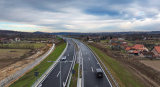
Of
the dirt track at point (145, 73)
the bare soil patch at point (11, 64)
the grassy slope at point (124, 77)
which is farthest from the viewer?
the bare soil patch at point (11, 64)

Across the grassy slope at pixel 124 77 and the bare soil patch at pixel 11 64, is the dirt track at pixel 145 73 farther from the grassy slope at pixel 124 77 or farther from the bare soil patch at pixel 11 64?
the bare soil patch at pixel 11 64

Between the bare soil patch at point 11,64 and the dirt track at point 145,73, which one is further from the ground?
the bare soil patch at point 11,64

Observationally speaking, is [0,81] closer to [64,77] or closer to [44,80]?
[44,80]

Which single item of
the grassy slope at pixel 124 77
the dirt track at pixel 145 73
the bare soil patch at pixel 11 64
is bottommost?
the dirt track at pixel 145 73

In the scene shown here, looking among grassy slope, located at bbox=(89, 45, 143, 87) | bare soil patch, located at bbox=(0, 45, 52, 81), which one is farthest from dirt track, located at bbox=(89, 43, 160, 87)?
bare soil patch, located at bbox=(0, 45, 52, 81)

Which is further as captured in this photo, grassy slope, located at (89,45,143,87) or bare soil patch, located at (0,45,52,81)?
bare soil patch, located at (0,45,52,81)

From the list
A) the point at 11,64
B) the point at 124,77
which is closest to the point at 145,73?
the point at 124,77

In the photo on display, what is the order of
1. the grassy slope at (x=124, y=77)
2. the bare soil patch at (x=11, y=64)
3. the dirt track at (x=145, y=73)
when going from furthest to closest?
the bare soil patch at (x=11, y=64) < the dirt track at (x=145, y=73) < the grassy slope at (x=124, y=77)

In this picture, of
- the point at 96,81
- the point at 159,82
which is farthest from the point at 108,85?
the point at 159,82

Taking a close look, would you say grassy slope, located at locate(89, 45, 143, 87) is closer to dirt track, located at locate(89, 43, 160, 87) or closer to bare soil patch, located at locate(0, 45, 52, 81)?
dirt track, located at locate(89, 43, 160, 87)

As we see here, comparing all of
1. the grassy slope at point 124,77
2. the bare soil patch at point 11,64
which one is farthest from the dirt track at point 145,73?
the bare soil patch at point 11,64

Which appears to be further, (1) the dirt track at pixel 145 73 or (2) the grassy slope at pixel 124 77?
(1) the dirt track at pixel 145 73
